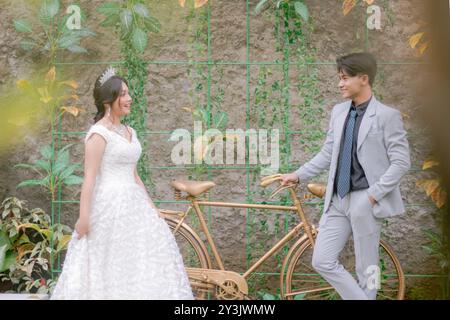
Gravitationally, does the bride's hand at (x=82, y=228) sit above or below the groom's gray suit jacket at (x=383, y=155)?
below

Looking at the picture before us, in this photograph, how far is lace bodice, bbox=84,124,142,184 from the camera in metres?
4.25

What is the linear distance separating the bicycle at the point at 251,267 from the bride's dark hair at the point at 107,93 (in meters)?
0.75

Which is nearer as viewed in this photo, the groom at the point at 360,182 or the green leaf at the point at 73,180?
the groom at the point at 360,182

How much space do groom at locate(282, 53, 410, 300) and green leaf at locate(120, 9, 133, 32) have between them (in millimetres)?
1614

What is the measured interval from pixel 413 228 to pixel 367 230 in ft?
2.52

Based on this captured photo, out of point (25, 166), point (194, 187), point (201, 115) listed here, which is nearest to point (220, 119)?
point (201, 115)

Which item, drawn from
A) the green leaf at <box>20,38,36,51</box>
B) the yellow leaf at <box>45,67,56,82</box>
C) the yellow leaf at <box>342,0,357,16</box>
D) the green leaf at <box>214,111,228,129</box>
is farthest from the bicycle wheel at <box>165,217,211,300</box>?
the yellow leaf at <box>342,0,357,16</box>

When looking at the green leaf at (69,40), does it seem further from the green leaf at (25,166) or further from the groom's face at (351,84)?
the groom's face at (351,84)

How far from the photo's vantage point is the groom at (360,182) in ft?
14.2

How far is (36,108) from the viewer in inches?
197

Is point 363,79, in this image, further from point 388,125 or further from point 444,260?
point 444,260

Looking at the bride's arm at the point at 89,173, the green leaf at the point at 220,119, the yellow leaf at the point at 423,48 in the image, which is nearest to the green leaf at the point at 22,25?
the bride's arm at the point at 89,173

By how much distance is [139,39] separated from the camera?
4965mm

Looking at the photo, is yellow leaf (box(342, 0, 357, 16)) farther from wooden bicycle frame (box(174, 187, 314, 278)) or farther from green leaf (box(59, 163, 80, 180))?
green leaf (box(59, 163, 80, 180))
